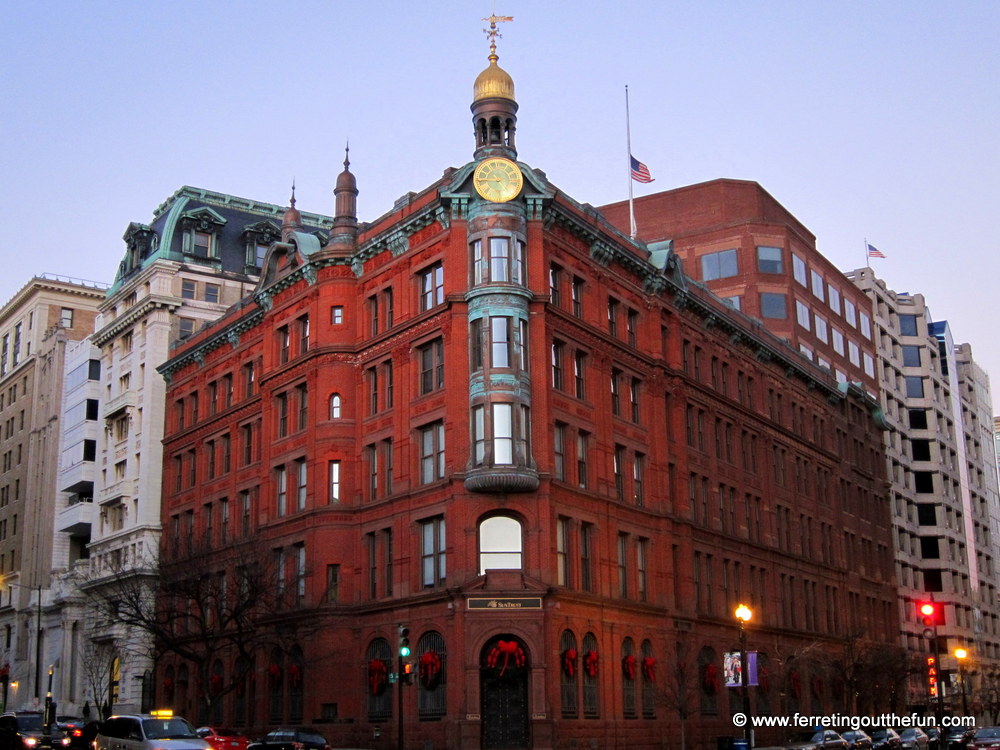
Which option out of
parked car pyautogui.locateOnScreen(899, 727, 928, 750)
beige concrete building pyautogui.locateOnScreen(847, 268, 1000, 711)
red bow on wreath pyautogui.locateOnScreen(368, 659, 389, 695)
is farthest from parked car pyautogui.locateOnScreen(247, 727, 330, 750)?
beige concrete building pyautogui.locateOnScreen(847, 268, 1000, 711)

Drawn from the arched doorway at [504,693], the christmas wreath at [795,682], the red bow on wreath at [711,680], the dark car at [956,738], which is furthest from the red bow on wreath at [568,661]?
the christmas wreath at [795,682]

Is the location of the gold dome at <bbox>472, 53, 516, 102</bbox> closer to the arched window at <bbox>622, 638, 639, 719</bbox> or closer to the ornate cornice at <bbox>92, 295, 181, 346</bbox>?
the arched window at <bbox>622, 638, 639, 719</bbox>

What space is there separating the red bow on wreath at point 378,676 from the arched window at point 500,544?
7.30 metres

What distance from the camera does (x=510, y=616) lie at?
50406mm

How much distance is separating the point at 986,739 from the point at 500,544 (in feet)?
77.0

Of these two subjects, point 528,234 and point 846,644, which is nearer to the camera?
point 528,234

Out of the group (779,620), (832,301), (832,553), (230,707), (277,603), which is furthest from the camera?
(832,301)

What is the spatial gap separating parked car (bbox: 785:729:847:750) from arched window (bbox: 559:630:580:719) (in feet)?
29.6

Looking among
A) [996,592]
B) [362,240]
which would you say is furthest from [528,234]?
[996,592]

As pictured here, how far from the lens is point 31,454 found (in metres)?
110

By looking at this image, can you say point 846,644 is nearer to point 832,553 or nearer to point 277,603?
point 832,553

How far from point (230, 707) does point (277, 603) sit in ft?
31.7

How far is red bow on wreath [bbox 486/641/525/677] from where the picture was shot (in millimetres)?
49875

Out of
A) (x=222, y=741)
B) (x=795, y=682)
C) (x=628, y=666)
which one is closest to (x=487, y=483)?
(x=628, y=666)
